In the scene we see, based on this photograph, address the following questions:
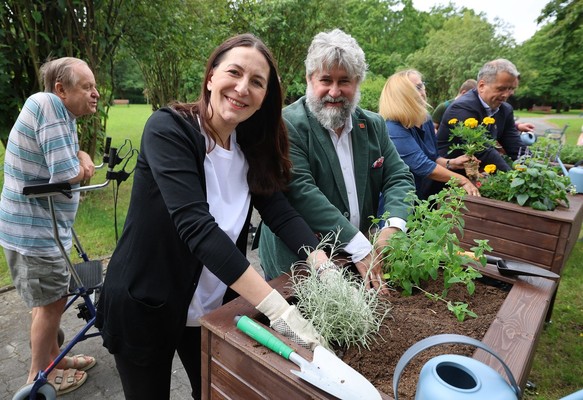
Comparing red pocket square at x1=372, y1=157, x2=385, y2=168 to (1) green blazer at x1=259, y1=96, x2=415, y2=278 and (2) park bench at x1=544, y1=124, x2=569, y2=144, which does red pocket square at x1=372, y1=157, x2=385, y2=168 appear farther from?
(2) park bench at x1=544, y1=124, x2=569, y2=144

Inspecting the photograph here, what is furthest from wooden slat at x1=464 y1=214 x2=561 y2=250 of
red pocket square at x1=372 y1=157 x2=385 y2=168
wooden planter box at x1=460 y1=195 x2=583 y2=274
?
red pocket square at x1=372 y1=157 x2=385 y2=168

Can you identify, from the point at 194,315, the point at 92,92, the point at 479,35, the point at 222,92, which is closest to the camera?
the point at 222,92

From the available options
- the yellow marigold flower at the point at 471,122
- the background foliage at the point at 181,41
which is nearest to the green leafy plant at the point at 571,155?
the yellow marigold flower at the point at 471,122

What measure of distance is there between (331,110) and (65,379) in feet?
8.49

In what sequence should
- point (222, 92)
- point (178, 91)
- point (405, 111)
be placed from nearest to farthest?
point (222, 92)
point (405, 111)
point (178, 91)

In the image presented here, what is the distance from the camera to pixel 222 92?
4.66 ft

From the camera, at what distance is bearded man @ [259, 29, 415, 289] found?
1759mm

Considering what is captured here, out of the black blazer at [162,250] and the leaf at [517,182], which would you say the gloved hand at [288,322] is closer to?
the black blazer at [162,250]

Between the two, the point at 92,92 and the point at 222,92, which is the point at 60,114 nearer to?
the point at 92,92

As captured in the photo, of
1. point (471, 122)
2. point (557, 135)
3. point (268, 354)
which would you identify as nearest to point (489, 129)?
point (471, 122)

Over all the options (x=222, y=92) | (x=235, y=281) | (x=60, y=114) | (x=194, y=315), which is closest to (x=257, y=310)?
(x=235, y=281)

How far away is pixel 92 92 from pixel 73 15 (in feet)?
10.9

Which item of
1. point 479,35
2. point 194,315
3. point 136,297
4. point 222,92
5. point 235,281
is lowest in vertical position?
point 194,315

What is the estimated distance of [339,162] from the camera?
6.46 ft
